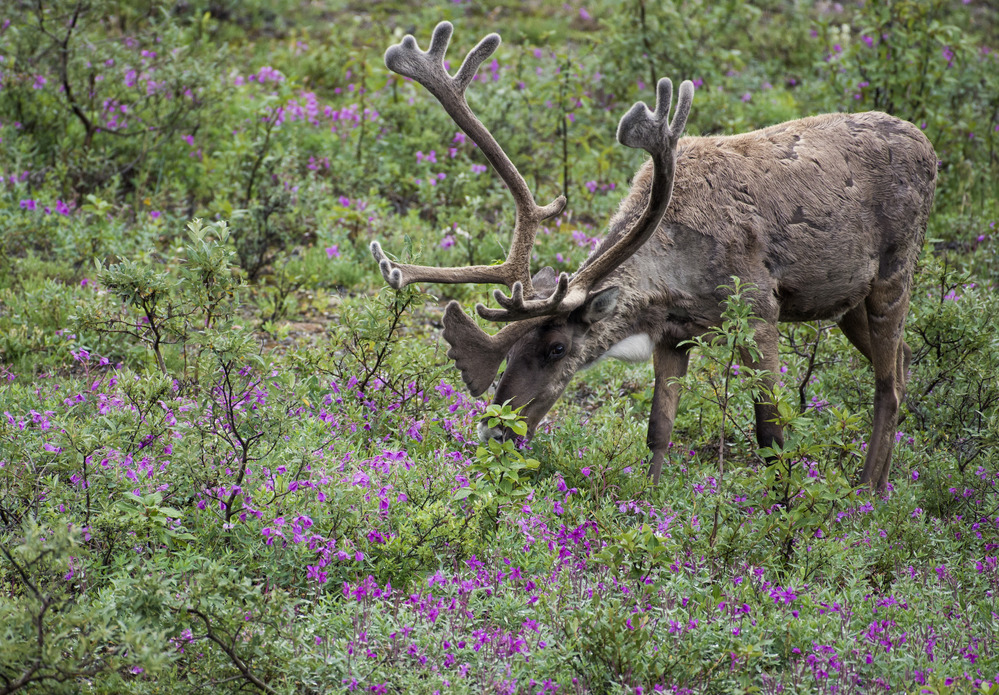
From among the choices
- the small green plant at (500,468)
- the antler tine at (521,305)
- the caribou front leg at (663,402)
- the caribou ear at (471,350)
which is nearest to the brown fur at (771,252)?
the caribou front leg at (663,402)

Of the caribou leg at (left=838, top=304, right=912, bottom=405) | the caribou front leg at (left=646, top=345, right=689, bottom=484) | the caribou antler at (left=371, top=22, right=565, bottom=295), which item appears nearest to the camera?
the caribou antler at (left=371, top=22, right=565, bottom=295)

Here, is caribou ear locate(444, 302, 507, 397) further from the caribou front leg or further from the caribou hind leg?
the caribou hind leg

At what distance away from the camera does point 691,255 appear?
568 centimetres

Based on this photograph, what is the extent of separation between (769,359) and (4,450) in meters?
4.13

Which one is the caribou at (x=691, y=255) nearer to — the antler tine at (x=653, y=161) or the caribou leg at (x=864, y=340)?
the antler tine at (x=653, y=161)

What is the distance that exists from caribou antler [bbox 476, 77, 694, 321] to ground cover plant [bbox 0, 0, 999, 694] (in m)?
0.63

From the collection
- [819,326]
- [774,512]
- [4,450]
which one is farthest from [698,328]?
[4,450]

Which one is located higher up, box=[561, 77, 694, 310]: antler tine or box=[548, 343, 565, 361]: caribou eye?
box=[561, 77, 694, 310]: antler tine

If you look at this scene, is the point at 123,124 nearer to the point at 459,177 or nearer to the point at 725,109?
the point at 459,177

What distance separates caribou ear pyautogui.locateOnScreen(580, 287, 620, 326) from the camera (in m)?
5.52

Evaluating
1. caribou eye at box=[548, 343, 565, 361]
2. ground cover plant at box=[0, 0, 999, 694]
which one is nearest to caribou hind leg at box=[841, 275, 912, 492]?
ground cover plant at box=[0, 0, 999, 694]

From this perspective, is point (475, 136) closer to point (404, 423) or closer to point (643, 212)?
point (643, 212)

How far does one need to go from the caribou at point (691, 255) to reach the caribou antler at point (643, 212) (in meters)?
0.01

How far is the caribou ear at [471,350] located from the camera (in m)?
5.40
